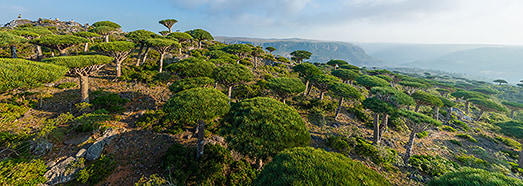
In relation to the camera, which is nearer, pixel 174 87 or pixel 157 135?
pixel 157 135

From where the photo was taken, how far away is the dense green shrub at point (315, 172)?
664 centimetres

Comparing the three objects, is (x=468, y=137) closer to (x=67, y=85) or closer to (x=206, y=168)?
(x=206, y=168)

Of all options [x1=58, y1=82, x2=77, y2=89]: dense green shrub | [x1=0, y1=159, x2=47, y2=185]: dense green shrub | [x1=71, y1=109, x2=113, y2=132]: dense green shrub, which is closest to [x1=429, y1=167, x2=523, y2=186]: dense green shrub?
[x1=0, y1=159, x2=47, y2=185]: dense green shrub

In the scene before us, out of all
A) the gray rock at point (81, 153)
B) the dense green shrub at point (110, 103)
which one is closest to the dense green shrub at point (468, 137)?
the gray rock at point (81, 153)

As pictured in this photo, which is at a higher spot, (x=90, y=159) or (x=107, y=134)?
(x=107, y=134)

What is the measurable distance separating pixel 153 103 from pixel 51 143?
876 centimetres

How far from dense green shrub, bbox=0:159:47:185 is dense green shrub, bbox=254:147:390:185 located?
41.2 ft

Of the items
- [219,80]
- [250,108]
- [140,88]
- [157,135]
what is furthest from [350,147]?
[140,88]

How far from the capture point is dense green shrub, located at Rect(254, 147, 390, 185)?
6641 millimetres

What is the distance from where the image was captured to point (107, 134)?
44.7 feet

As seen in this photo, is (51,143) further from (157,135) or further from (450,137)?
(450,137)

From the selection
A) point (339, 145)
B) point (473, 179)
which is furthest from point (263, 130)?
point (473, 179)

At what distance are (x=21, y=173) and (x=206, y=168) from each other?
9.51 metres

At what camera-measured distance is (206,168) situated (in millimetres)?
12336
